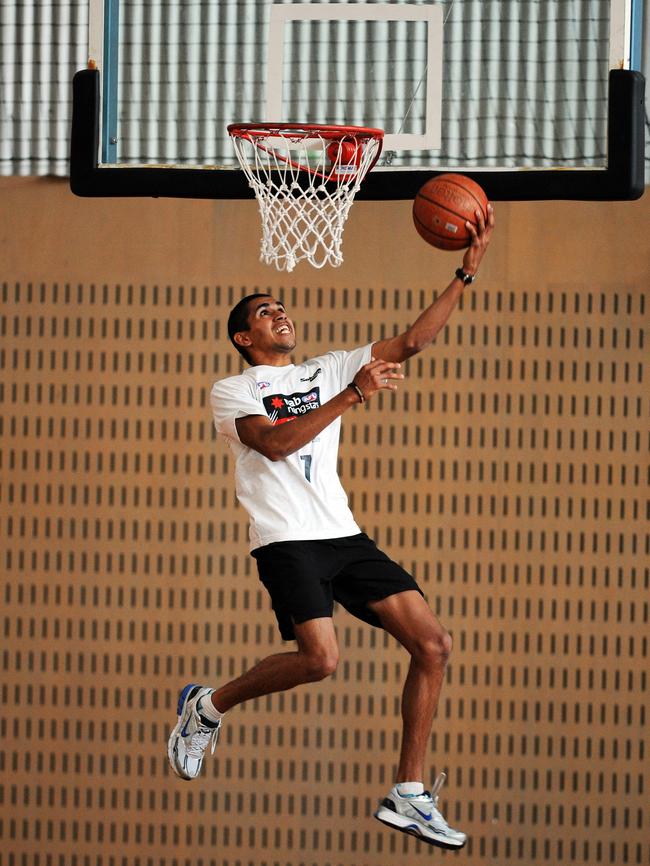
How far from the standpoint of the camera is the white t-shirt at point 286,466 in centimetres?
436

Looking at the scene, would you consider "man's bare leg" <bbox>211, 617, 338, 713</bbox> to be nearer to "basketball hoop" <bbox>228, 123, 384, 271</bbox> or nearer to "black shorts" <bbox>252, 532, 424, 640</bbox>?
"black shorts" <bbox>252, 532, 424, 640</bbox>

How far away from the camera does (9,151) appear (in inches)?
266

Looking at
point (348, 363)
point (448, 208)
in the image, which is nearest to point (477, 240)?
point (448, 208)

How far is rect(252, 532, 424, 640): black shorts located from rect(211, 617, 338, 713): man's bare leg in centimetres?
5

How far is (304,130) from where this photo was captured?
454cm

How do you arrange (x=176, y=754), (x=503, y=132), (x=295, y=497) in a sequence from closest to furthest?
(x=295, y=497), (x=176, y=754), (x=503, y=132)

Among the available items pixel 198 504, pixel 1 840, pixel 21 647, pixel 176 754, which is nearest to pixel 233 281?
pixel 198 504

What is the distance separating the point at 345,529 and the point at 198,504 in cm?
238

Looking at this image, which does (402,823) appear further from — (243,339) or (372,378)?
(243,339)

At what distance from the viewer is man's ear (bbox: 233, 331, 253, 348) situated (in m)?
4.67

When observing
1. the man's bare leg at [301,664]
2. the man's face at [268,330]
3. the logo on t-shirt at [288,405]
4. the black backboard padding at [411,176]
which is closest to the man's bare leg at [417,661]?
the man's bare leg at [301,664]

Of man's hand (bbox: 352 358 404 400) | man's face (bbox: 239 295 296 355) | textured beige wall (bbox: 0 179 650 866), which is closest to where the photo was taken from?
man's hand (bbox: 352 358 404 400)

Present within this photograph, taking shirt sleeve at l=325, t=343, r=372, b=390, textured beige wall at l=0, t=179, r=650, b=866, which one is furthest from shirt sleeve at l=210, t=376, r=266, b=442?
textured beige wall at l=0, t=179, r=650, b=866

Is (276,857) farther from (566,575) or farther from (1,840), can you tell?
(566,575)
